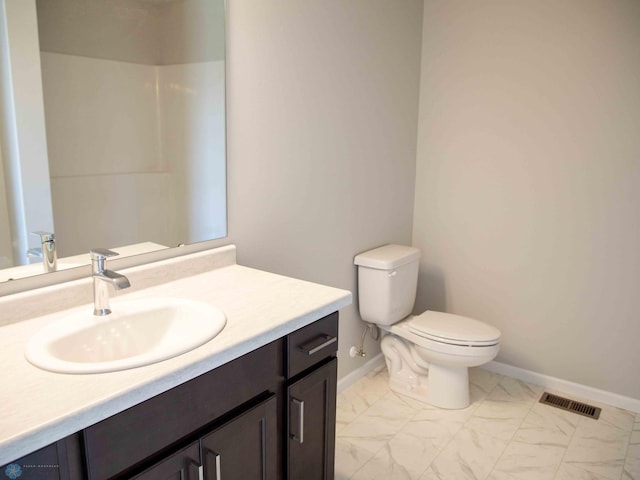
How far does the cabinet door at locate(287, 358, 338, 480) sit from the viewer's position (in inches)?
60.7

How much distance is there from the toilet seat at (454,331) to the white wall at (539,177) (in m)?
0.41

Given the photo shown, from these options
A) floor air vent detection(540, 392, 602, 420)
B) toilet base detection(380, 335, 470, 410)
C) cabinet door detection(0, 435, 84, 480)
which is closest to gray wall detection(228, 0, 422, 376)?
toilet base detection(380, 335, 470, 410)

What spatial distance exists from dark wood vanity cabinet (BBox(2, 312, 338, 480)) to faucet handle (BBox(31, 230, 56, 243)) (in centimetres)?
65

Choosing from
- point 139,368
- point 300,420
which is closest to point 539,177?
point 300,420

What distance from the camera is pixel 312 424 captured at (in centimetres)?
163

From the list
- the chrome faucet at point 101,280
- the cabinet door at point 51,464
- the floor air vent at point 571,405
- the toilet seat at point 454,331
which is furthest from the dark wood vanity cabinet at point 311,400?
the floor air vent at point 571,405

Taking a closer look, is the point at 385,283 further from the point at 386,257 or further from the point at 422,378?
the point at 422,378

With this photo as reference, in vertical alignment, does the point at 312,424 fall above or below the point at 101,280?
below

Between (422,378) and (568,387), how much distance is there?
0.79 m

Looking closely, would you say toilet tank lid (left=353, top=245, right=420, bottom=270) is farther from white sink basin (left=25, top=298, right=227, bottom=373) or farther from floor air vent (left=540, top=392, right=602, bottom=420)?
white sink basin (left=25, top=298, right=227, bottom=373)

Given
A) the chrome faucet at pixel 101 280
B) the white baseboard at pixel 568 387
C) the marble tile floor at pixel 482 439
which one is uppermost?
the chrome faucet at pixel 101 280

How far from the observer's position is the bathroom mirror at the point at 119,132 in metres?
1.44

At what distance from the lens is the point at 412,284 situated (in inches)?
112

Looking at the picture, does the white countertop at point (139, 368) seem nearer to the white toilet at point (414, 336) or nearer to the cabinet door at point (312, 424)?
the cabinet door at point (312, 424)
